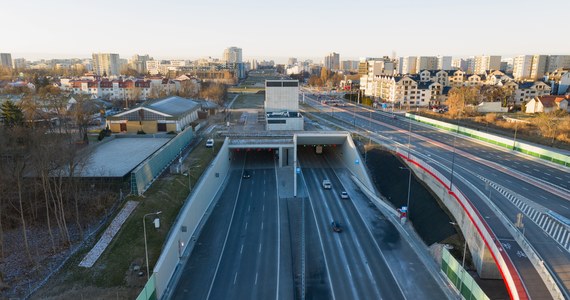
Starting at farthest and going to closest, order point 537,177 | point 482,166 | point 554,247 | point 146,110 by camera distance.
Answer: point 146,110 < point 482,166 < point 537,177 < point 554,247

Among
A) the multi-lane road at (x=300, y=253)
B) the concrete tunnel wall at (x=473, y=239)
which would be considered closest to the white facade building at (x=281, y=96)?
the multi-lane road at (x=300, y=253)

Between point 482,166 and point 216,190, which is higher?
point 482,166

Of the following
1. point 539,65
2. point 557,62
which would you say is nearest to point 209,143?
point 539,65

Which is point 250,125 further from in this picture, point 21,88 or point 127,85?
point 21,88

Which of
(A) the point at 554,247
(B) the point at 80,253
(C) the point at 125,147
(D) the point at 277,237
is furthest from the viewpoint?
(C) the point at 125,147

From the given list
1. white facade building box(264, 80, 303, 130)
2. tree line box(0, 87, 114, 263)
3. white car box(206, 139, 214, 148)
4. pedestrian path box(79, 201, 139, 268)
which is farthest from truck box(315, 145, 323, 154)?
pedestrian path box(79, 201, 139, 268)

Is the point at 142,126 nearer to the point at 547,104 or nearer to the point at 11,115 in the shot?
the point at 11,115

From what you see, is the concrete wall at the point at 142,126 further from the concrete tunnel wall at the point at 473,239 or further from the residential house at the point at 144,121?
the concrete tunnel wall at the point at 473,239

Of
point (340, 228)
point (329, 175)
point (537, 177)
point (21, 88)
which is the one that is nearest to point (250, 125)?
point (329, 175)
